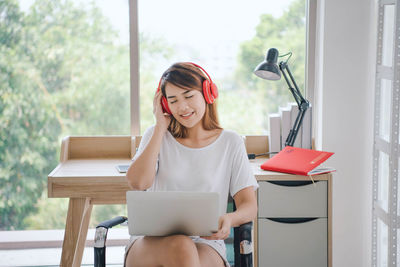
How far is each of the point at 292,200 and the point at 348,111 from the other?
64 centimetres

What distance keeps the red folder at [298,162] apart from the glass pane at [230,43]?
1.73ft

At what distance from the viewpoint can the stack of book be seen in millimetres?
2529

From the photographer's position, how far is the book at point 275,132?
2.57 metres

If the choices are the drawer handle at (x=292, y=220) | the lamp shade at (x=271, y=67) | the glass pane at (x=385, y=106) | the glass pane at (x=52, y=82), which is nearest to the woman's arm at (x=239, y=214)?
the drawer handle at (x=292, y=220)

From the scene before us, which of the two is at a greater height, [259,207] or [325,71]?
[325,71]

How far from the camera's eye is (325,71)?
8.43ft

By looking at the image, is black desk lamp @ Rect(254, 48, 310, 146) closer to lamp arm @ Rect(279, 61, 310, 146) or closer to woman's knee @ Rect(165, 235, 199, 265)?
lamp arm @ Rect(279, 61, 310, 146)

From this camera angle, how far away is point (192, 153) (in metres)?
1.78

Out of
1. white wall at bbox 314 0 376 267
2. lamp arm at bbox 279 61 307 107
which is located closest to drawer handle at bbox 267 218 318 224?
white wall at bbox 314 0 376 267

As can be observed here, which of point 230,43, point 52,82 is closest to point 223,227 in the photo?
point 230,43

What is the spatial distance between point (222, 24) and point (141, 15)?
44cm

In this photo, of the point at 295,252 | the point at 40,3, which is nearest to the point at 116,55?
the point at 40,3

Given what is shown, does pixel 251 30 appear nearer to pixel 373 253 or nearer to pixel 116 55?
pixel 116 55

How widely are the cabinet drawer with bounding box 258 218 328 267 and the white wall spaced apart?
17.7 inches
